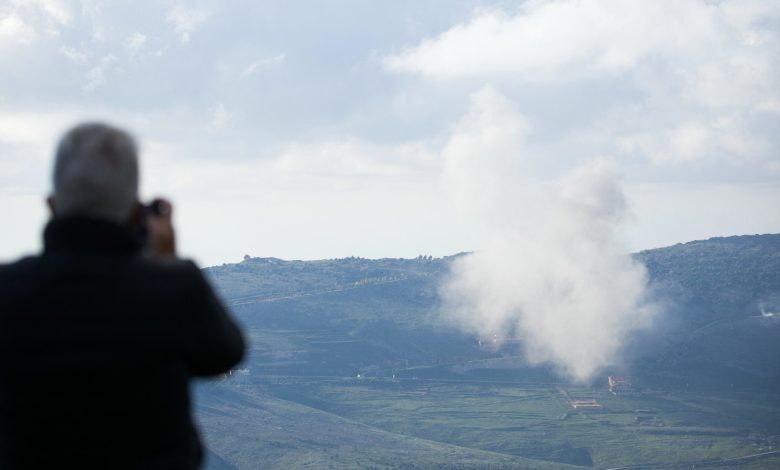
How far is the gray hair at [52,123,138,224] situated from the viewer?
237 inches

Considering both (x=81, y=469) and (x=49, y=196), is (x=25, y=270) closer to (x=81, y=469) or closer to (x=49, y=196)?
(x=49, y=196)

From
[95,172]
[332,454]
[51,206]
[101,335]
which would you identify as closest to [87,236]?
[95,172]

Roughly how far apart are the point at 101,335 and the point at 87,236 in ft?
2.08

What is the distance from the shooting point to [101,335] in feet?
18.9

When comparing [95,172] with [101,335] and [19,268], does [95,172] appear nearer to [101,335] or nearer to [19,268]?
[19,268]

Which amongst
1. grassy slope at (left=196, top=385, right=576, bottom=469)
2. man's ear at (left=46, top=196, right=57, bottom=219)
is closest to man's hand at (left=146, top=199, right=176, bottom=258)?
man's ear at (left=46, top=196, right=57, bottom=219)

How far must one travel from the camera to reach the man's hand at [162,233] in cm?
640

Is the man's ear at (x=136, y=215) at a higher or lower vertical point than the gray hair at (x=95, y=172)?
lower

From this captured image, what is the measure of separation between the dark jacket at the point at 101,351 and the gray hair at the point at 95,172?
0.11m

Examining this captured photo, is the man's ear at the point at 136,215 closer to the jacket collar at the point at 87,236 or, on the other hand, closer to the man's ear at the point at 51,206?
the jacket collar at the point at 87,236

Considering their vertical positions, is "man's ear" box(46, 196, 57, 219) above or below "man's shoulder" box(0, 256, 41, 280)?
above

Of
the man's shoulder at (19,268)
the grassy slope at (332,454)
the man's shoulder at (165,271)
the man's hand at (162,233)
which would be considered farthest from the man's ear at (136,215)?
the grassy slope at (332,454)

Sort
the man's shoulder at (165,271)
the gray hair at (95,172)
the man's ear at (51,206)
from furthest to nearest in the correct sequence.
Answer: the man's ear at (51,206) < the gray hair at (95,172) < the man's shoulder at (165,271)

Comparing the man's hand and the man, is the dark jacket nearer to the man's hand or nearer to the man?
the man
